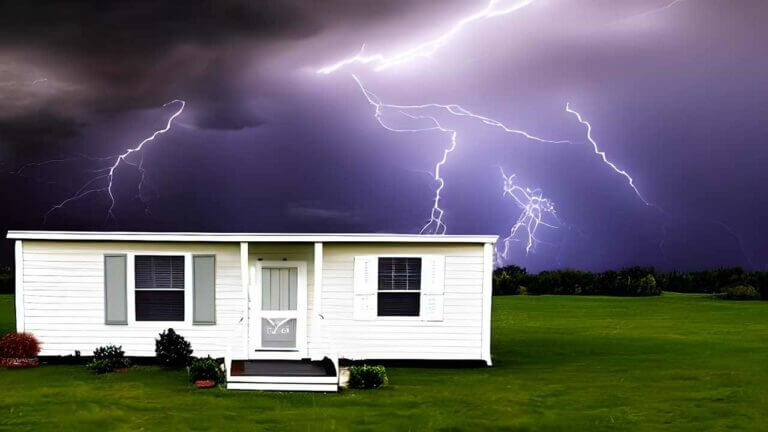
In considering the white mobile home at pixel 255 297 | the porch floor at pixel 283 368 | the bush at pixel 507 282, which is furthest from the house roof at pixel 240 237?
the bush at pixel 507 282

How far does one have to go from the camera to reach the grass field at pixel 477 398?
9.64m

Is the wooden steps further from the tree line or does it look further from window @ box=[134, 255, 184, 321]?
the tree line

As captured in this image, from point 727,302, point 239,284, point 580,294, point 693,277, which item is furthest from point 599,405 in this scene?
point 693,277

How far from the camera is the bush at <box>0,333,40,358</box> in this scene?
13.5 m

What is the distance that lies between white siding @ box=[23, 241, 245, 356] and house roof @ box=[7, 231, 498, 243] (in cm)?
29

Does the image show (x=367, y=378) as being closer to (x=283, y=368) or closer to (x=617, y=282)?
(x=283, y=368)

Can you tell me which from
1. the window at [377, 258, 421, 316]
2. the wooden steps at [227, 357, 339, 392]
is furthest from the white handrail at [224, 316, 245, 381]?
the window at [377, 258, 421, 316]

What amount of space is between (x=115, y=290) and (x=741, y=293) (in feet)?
93.8

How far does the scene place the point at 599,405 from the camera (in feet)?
35.6

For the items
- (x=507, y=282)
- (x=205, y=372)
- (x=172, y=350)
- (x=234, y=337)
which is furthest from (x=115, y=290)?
(x=507, y=282)

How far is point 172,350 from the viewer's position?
530 inches

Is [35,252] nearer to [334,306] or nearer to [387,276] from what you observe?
[334,306]

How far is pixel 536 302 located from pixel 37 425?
952 inches

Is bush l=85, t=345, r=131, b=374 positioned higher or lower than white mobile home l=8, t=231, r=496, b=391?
lower
